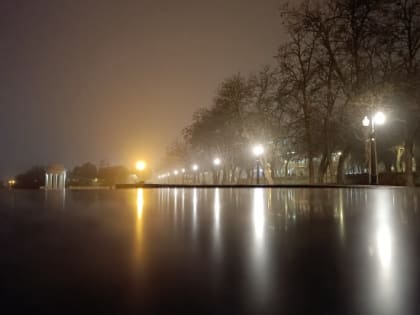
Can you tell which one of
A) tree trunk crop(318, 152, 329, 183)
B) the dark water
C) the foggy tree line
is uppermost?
the foggy tree line

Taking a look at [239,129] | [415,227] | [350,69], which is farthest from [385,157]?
[415,227]

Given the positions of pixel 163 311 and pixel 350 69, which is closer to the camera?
pixel 163 311

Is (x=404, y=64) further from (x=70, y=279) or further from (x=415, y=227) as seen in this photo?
(x=70, y=279)

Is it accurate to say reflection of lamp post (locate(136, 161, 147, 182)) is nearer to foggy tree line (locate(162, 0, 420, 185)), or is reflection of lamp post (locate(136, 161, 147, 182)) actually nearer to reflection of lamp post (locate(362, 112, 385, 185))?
foggy tree line (locate(162, 0, 420, 185))

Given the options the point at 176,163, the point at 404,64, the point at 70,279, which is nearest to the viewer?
the point at 70,279

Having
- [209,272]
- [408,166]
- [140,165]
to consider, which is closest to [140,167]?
[140,165]

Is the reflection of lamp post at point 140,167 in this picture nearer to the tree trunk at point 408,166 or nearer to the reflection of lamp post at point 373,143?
the reflection of lamp post at point 373,143

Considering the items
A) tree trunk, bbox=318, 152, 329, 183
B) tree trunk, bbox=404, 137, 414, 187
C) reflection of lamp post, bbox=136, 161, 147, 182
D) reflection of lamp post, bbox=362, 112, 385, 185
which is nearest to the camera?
reflection of lamp post, bbox=362, 112, 385, 185

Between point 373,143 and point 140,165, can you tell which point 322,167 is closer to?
point 373,143

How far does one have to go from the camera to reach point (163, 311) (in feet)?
1.93

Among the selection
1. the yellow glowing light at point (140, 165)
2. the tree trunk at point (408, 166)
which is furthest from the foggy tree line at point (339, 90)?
the yellow glowing light at point (140, 165)

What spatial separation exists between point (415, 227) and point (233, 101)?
24986 millimetres

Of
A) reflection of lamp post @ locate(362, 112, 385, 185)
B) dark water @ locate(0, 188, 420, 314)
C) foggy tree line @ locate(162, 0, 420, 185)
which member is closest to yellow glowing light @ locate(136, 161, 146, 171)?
foggy tree line @ locate(162, 0, 420, 185)

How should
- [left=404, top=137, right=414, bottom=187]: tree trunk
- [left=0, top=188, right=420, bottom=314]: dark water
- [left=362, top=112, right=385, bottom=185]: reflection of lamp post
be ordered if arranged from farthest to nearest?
[left=404, top=137, right=414, bottom=187]: tree trunk, [left=362, top=112, right=385, bottom=185]: reflection of lamp post, [left=0, top=188, right=420, bottom=314]: dark water
